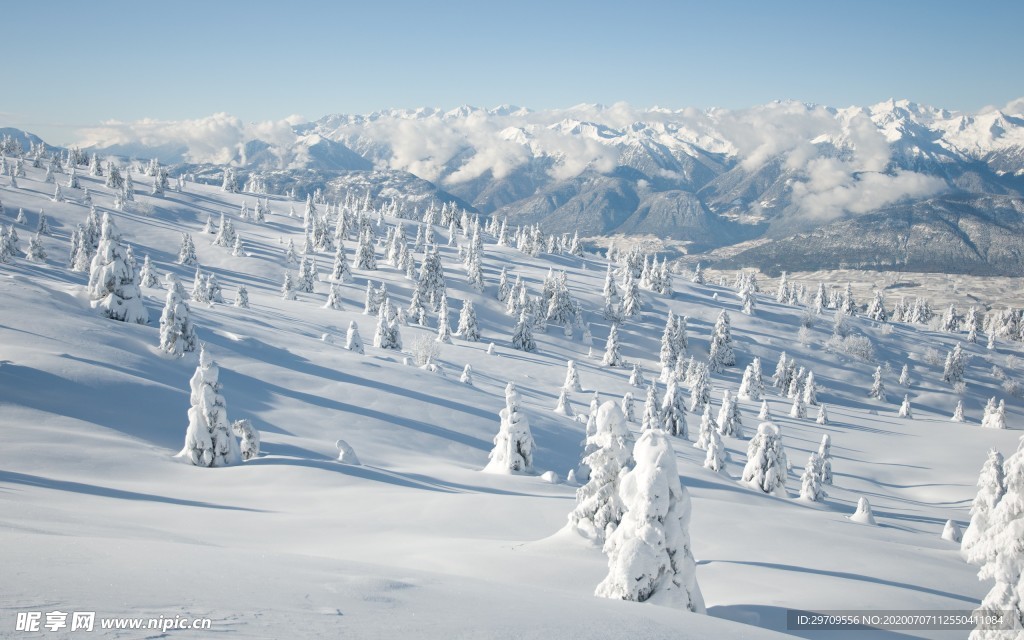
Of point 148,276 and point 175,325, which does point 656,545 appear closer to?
point 175,325

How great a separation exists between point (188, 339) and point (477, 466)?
23.1 metres

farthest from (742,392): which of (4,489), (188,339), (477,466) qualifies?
(4,489)

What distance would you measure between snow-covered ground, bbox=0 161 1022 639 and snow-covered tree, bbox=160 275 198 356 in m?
1.12

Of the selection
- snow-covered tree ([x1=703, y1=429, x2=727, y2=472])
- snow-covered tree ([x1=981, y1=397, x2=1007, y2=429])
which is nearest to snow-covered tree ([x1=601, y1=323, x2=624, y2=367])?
snow-covered tree ([x1=703, y1=429, x2=727, y2=472])

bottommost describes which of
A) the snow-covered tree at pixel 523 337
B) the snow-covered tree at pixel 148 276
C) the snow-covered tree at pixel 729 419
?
the snow-covered tree at pixel 729 419

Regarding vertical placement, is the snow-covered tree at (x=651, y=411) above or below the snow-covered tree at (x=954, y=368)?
below

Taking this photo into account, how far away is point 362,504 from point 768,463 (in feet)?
117

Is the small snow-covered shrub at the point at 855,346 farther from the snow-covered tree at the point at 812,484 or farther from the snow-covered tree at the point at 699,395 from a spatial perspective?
the snow-covered tree at the point at 812,484

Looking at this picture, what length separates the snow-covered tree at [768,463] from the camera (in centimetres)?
4638

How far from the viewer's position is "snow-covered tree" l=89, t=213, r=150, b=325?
46031mm

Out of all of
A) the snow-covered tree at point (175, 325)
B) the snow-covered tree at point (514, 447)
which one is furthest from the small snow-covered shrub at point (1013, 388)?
the snow-covered tree at point (175, 325)

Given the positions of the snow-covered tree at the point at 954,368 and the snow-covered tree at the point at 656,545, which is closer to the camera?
the snow-covered tree at the point at 656,545

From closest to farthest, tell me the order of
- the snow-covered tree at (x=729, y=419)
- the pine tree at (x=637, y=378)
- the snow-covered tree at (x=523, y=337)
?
the snow-covered tree at (x=729, y=419)
the pine tree at (x=637, y=378)
the snow-covered tree at (x=523, y=337)

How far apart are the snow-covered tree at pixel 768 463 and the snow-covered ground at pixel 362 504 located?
268 centimetres
